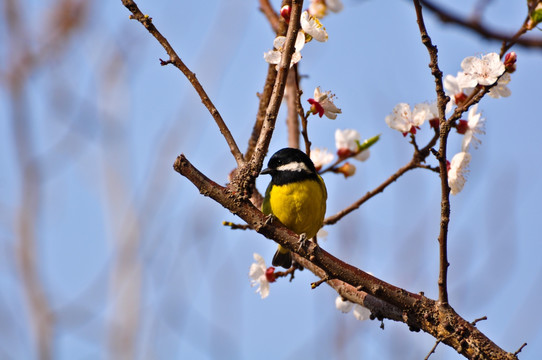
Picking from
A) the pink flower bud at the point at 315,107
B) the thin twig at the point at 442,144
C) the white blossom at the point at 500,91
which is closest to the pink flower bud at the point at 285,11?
the pink flower bud at the point at 315,107

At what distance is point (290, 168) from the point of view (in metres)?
3.72

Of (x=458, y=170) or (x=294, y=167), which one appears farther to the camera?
(x=294, y=167)

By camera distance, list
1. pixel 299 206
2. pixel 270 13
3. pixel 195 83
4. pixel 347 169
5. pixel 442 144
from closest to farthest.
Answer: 1. pixel 442 144
2. pixel 195 83
3. pixel 299 206
4. pixel 347 169
5. pixel 270 13

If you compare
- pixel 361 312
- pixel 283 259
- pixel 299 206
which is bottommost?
pixel 361 312

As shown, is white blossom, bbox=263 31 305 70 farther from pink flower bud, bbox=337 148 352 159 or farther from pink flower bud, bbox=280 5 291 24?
pink flower bud, bbox=337 148 352 159

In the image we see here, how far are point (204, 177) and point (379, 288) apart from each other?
784 mm

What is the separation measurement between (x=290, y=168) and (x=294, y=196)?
0.29m

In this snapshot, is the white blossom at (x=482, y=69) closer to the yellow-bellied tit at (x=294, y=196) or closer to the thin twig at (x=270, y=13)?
the yellow-bellied tit at (x=294, y=196)

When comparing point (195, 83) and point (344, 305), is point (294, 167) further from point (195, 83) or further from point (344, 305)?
point (195, 83)

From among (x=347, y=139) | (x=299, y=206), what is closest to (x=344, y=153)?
(x=347, y=139)

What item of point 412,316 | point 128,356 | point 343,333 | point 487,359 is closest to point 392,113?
point 412,316

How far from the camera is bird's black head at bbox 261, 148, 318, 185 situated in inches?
143

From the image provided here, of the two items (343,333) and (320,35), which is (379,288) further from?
(343,333)

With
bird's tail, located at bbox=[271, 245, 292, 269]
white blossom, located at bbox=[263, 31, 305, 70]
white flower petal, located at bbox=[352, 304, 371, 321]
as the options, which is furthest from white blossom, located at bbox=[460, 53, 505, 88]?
bird's tail, located at bbox=[271, 245, 292, 269]
